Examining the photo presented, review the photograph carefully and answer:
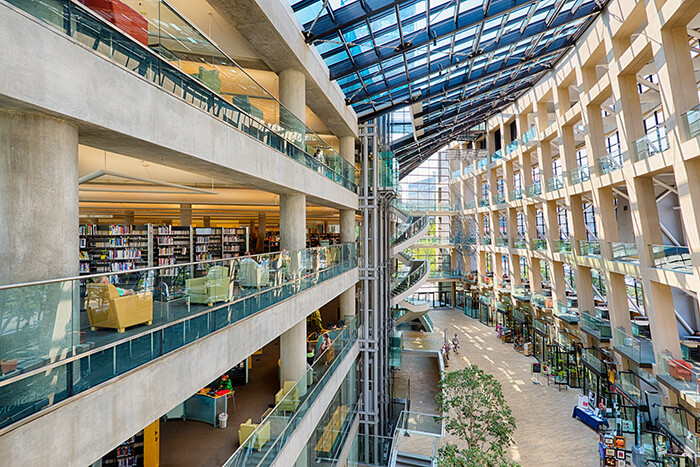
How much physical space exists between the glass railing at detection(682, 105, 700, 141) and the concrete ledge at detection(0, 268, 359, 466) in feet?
40.1

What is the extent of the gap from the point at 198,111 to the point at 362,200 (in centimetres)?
1032

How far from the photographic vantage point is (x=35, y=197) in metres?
3.13

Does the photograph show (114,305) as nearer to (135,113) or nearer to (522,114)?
(135,113)

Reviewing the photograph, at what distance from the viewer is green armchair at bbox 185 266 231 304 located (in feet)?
15.9

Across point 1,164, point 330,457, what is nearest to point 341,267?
point 330,457

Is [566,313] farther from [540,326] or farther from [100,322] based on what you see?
[100,322]

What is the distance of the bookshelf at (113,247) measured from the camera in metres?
9.95

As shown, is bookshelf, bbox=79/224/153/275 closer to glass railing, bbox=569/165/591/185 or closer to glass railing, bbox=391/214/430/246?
A: glass railing, bbox=391/214/430/246

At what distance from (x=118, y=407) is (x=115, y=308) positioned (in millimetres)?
910


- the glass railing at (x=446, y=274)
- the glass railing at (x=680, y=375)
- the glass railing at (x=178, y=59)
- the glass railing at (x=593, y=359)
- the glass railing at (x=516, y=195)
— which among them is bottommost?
the glass railing at (x=593, y=359)

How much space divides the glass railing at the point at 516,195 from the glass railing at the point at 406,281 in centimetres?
862

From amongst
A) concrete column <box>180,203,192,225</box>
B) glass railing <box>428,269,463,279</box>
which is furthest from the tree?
glass railing <box>428,269,463,279</box>

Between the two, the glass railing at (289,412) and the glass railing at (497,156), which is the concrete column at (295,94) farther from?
the glass railing at (497,156)

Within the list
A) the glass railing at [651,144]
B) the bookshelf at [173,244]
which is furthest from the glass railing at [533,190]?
the bookshelf at [173,244]
